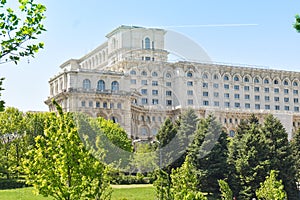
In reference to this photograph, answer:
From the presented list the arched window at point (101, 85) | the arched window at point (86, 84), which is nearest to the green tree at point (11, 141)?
the arched window at point (86, 84)

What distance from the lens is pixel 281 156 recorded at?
46.4 m

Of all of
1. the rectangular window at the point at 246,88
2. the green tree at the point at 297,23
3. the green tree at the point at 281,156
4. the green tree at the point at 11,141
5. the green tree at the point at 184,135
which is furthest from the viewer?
the rectangular window at the point at 246,88

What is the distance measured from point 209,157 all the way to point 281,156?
6225mm

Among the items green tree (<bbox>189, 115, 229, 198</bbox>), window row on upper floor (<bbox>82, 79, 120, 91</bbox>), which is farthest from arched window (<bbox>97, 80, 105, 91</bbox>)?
green tree (<bbox>189, 115, 229, 198</bbox>)

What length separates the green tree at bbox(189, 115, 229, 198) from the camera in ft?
153

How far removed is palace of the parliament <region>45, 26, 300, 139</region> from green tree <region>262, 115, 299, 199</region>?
684 inches

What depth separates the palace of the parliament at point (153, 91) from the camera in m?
77.2

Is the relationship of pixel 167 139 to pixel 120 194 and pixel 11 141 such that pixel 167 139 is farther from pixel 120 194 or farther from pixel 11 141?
pixel 11 141

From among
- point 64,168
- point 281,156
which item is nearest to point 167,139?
point 281,156


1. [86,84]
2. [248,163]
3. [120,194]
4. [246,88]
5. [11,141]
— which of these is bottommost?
[120,194]

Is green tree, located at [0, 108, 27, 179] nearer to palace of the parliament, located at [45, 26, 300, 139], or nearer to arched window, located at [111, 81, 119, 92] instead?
palace of the parliament, located at [45, 26, 300, 139]

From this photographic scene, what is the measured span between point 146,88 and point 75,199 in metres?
71.8

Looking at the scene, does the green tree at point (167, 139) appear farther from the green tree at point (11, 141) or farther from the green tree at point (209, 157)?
the green tree at point (11, 141)

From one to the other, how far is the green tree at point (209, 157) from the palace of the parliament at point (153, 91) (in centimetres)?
1541
